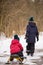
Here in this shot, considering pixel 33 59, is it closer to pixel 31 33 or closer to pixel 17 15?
pixel 31 33

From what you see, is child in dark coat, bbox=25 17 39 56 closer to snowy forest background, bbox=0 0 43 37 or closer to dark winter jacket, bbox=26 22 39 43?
dark winter jacket, bbox=26 22 39 43

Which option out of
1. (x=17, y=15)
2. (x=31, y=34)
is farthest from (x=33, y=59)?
(x=17, y=15)

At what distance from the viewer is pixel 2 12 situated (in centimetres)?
2528

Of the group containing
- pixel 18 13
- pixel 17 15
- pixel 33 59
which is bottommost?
pixel 33 59

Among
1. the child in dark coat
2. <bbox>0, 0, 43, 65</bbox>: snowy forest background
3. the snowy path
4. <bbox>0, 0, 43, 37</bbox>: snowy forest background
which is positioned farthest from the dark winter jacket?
<bbox>0, 0, 43, 37</bbox>: snowy forest background

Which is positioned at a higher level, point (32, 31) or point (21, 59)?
point (32, 31)

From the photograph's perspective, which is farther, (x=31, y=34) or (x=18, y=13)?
(x=18, y=13)

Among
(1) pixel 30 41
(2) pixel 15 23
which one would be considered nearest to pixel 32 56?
(1) pixel 30 41

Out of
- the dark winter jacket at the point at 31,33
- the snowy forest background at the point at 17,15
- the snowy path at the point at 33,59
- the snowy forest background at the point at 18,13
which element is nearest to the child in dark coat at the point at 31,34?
the dark winter jacket at the point at 31,33

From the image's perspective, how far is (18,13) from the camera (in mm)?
25078

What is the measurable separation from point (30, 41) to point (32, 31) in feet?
1.50

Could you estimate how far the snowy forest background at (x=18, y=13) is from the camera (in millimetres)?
24797

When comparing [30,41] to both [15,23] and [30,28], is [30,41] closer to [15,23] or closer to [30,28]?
[30,28]

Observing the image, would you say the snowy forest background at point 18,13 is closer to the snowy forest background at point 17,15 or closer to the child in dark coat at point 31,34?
the snowy forest background at point 17,15
